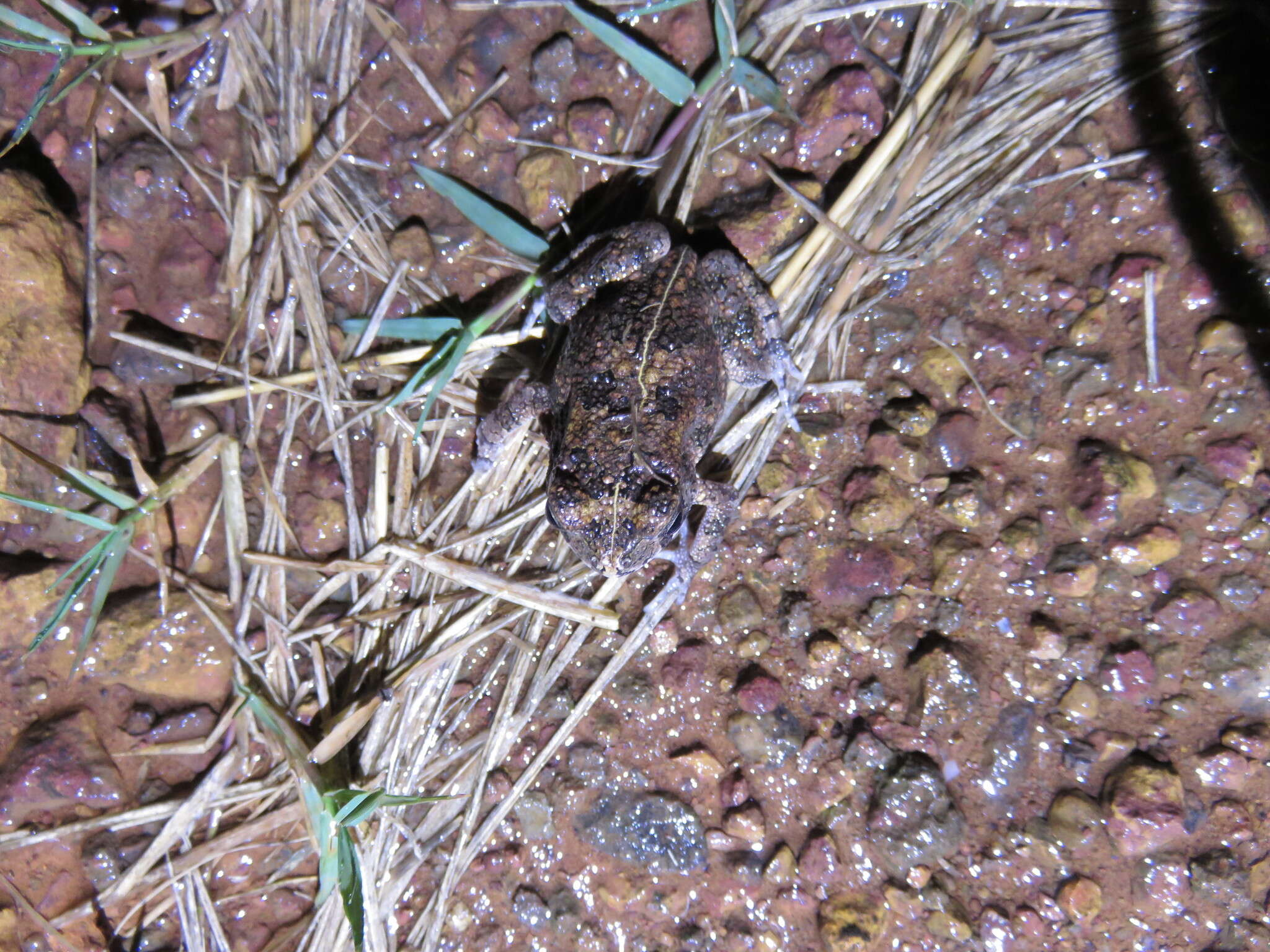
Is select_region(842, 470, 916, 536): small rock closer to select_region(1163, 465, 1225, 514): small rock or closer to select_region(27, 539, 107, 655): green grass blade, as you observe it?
select_region(1163, 465, 1225, 514): small rock

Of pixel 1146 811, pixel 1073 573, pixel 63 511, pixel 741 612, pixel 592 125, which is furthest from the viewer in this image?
pixel 592 125

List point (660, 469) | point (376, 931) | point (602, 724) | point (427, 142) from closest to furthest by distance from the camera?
point (660, 469)
point (376, 931)
point (602, 724)
point (427, 142)

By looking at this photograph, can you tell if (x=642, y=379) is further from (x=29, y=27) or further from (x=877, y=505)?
(x=29, y=27)

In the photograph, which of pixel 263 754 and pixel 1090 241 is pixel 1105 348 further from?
pixel 263 754

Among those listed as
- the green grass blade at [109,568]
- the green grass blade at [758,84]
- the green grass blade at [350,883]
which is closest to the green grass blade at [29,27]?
the green grass blade at [109,568]

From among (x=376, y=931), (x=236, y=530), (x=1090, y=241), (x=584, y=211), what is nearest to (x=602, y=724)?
(x=376, y=931)

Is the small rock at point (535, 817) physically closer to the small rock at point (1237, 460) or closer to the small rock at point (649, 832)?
the small rock at point (649, 832)

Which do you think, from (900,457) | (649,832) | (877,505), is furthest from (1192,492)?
(649,832)
